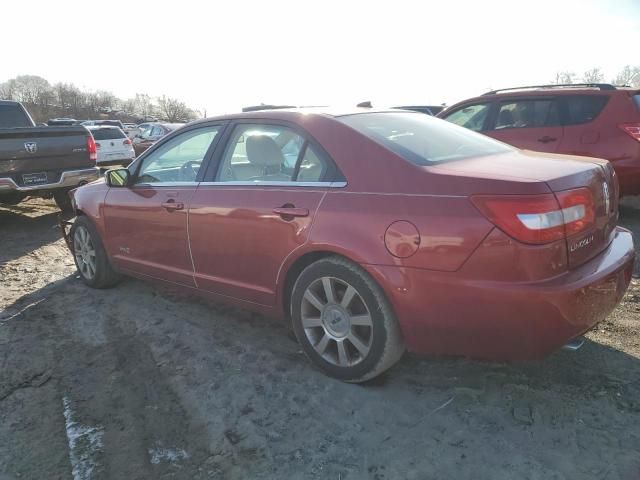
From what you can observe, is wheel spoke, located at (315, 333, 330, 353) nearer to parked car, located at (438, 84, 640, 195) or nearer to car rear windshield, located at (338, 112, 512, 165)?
car rear windshield, located at (338, 112, 512, 165)

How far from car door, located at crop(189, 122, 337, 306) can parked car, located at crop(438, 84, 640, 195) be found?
4228 mm

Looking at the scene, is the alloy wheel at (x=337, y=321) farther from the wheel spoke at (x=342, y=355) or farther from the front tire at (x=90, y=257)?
the front tire at (x=90, y=257)

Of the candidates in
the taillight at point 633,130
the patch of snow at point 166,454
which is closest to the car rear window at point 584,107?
the taillight at point 633,130

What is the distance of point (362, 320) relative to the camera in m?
2.82

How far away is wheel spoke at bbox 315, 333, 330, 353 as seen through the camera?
3.04 metres

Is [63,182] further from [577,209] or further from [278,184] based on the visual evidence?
[577,209]

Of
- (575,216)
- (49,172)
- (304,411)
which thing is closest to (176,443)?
(304,411)

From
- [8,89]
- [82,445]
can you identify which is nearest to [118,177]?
[82,445]

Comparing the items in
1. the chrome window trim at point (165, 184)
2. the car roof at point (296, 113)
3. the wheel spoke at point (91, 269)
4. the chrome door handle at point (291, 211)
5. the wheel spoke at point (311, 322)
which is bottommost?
the wheel spoke at point (91, 269)

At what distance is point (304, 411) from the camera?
2.76 metres

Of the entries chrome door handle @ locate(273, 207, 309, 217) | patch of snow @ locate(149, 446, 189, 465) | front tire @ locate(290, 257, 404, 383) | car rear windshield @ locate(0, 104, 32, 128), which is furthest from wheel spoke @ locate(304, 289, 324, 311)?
car rear windshield @ locate(0, 104, 32, 128)

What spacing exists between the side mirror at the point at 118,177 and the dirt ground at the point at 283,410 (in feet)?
4.01

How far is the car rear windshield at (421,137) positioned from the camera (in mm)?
2898

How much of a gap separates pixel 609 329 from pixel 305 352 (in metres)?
2.03
